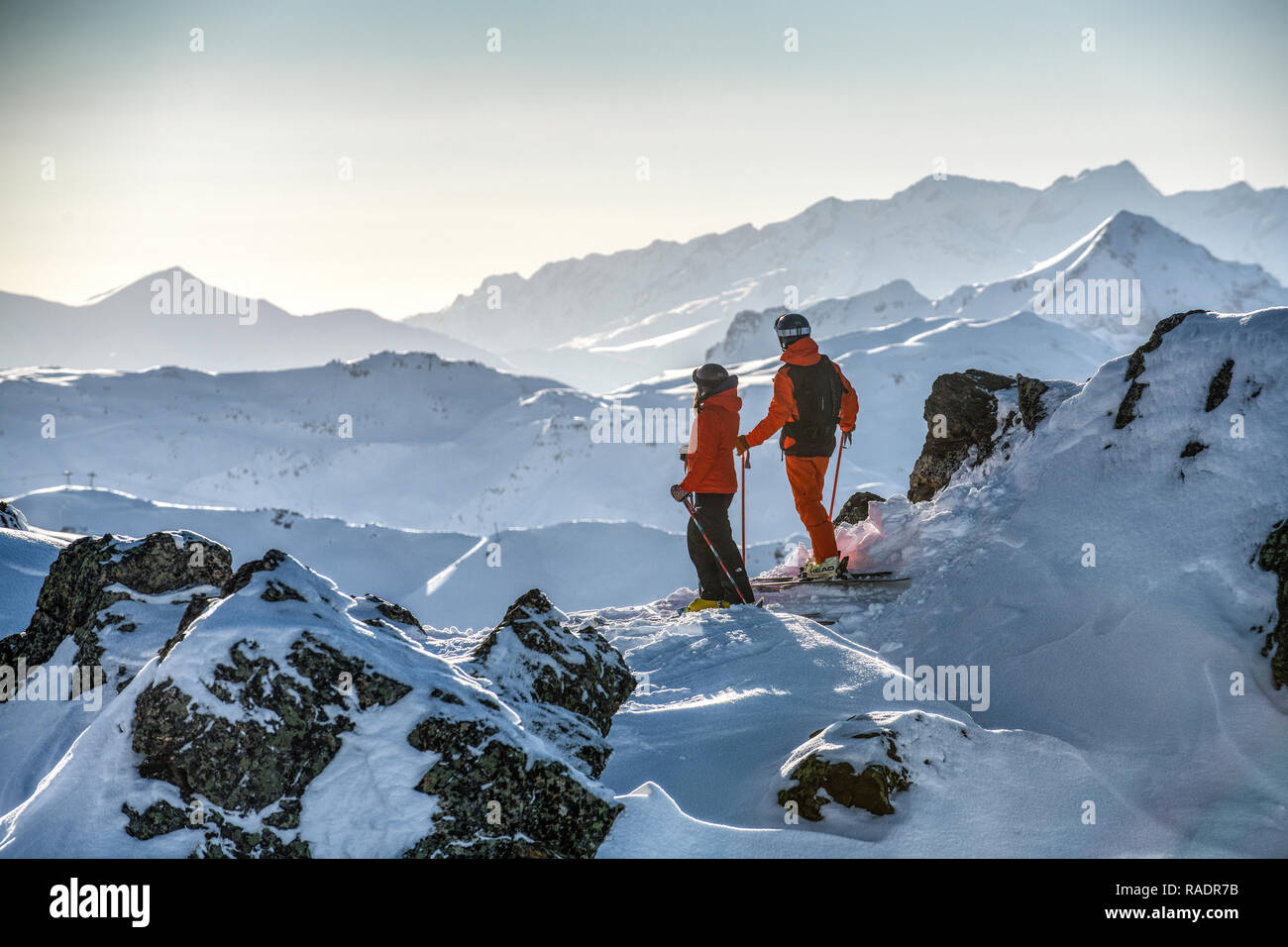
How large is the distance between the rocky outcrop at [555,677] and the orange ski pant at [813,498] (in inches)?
105

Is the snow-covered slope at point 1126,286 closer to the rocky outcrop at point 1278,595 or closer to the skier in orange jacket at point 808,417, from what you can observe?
the skier in orange jacket at point 808,417

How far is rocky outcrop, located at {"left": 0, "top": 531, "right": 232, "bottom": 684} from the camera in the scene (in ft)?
15.1

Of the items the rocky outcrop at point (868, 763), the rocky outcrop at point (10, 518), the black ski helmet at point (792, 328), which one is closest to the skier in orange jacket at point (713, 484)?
the black ski helmet at point (792, 328)

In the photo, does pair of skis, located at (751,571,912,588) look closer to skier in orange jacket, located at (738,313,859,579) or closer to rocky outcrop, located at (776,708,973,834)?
skier in orange jacket, located at (738,313,859,579)

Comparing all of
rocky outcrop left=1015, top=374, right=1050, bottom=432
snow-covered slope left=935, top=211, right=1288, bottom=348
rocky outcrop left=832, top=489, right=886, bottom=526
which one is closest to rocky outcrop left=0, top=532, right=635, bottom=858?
rocky outcrop left=1015, top=374, right=1050, bottom=432

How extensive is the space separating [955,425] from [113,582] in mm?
6564

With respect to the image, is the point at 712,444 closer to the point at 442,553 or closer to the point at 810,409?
the point at 810,409

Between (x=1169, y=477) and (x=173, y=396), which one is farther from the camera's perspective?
(x=173, y=396)

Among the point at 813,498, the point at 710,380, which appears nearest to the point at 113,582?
the point at 710,380

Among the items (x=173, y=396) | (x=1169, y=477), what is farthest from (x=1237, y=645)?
(x=173, y=396)

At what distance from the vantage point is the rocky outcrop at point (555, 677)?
4254 millimetres
